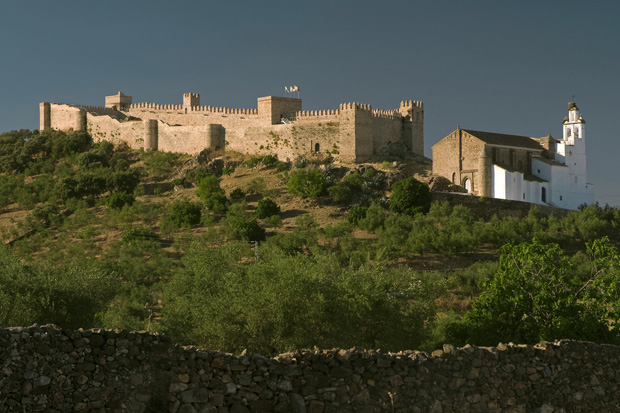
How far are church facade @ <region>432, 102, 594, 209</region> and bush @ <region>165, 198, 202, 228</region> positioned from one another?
15.2 metres

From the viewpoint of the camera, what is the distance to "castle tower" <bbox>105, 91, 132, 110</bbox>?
6256cm

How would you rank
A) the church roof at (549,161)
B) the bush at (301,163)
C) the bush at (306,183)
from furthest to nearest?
the bush at (301,163) → the church roof at (549,161) → the bush at (306,183)

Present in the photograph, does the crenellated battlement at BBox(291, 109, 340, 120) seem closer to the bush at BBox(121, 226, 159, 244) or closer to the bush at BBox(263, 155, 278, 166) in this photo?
the bush at BBox(263, 155, 278, 166)

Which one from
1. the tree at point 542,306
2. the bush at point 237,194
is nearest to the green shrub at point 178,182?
the bush at point 237,194

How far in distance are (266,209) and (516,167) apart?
15503 mm

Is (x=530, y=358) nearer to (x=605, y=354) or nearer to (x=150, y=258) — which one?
(x=605, y=354)

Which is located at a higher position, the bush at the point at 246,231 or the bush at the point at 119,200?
the bush at the point at 119,200

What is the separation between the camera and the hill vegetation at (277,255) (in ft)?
51.7

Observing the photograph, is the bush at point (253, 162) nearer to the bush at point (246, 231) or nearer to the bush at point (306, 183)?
the bush at point (306, 183)

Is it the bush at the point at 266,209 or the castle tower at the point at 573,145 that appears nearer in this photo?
the bush at the point at 266,209

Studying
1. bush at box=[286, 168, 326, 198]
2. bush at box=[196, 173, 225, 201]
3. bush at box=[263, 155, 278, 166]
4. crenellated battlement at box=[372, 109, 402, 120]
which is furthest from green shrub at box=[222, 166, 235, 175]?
crenellated battlement at box=[372, 109, 402, 120]

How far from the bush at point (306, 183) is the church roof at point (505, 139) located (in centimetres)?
978

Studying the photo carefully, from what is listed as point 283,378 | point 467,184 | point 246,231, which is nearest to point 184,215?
point 246,231

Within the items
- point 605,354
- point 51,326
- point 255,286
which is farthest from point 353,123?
point 51,326
